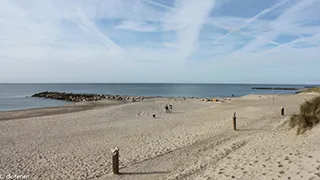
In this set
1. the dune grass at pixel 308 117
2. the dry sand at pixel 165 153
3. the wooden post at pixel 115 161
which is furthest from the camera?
the dune grass at pixel 308 117

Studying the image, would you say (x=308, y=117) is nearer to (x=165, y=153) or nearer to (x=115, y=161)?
(x=165, y=153)

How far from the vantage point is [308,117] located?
10469 mm

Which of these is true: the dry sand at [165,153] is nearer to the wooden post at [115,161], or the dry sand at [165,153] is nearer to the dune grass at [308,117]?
the wooden post at [115,161]

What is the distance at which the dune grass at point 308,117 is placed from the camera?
1026 centimetres

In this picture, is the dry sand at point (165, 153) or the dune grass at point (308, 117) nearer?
the dry sand at point (165, 153)

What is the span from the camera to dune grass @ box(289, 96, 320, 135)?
404 inches

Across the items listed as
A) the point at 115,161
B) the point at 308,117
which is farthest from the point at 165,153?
the point at 308,117

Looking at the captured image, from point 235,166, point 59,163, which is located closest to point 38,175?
point 59,163

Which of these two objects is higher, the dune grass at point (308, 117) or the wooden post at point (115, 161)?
the dune grass at point (308, 117)

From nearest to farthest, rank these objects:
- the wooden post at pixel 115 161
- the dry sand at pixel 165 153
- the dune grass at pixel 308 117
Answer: the dry sand at pixel 165 153 → the wooden post at pixel 115 161 → the dune grass at pixel 308 117

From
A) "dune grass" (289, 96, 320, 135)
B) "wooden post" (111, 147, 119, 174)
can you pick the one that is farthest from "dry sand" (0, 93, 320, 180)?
"dune grass" (289, 96, 320, 135)

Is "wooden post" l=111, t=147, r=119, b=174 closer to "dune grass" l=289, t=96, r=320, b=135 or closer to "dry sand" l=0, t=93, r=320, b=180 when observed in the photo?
"dry sand" l=0, t=93, r=320, b=180

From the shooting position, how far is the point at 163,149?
1088 centimetres

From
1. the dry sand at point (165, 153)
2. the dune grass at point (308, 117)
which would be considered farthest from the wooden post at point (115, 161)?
the dune grass at point (308, 117)
